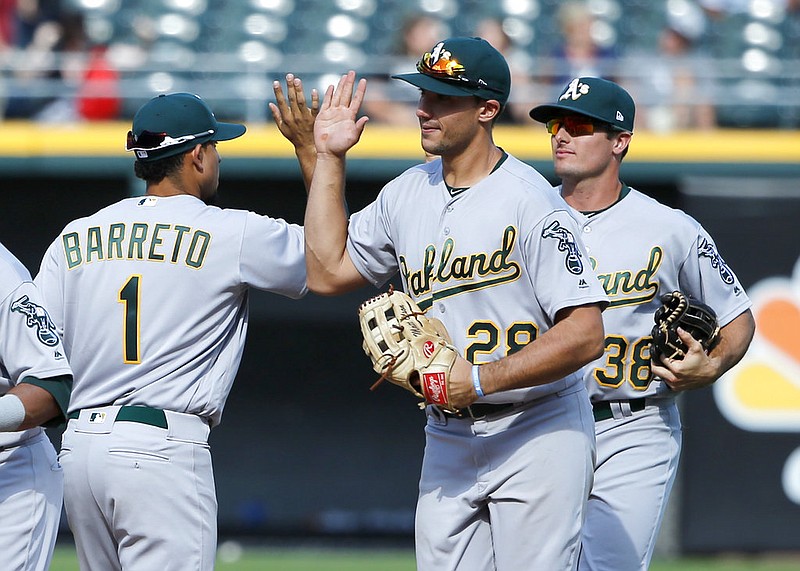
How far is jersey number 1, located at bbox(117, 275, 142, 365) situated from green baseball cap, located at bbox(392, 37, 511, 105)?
112 cm

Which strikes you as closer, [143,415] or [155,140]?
[143,415]

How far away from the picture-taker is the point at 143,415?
4152mm

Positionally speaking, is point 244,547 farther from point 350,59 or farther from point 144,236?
point 144,236

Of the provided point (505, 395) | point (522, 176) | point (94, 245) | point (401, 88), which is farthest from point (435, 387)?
point (401, 88)

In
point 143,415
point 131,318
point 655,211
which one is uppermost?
point 655,211

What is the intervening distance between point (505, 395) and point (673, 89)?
619 cm

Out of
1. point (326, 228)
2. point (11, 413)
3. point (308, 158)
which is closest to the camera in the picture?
point (11, 413)

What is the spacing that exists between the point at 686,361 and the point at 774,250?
473cm

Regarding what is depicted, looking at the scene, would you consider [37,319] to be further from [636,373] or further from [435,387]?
[636,373]

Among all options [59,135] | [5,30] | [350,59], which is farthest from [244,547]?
[5,30]

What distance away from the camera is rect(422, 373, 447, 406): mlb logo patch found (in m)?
3.74

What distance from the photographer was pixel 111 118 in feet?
30.6

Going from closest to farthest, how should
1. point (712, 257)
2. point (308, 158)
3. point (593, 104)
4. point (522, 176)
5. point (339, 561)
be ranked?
point (522, 176) → point (308, 158) → point (593, 104) → point (712, 257) → point (339, 561)

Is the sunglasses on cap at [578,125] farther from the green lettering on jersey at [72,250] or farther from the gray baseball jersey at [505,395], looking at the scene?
the green lettering on jersey at [72,250]
